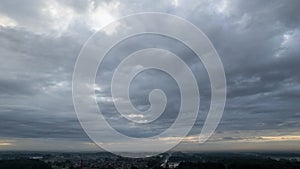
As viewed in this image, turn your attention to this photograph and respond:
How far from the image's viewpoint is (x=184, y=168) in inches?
3996

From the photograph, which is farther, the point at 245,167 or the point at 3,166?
the point at 3,166

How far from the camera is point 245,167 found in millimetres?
96125

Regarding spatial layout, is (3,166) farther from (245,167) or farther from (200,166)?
(245,167)

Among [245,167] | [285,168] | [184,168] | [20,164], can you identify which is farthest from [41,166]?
[285,168]

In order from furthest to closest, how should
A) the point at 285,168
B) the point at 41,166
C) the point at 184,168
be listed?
the point at 41,166 → the point at 184,168 → the point at 285,168

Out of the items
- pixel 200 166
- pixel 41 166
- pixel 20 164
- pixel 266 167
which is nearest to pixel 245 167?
pixel 266 167

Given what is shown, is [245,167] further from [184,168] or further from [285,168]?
[184,168]

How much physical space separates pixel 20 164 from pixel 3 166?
532 cm

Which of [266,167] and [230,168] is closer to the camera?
[266,167]

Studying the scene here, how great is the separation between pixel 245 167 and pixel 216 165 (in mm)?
11088

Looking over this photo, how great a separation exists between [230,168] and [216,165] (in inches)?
181

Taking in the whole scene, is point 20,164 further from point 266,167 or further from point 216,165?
point 266,167

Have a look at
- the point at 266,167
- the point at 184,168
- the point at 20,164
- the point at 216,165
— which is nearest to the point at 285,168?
the point at 266,167

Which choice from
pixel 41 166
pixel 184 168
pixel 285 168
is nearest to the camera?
pixel 285 168
